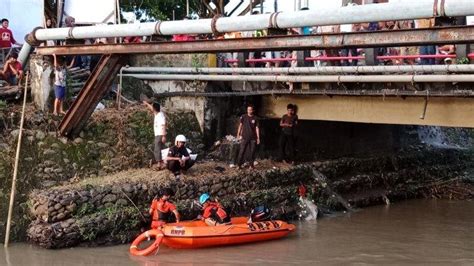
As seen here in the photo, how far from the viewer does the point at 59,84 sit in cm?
1747

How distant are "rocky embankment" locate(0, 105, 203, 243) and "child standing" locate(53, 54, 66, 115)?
53cm

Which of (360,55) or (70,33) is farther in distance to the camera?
(360,55)

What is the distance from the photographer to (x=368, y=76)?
16281 mm

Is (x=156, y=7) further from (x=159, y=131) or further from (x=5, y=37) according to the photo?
(x=159, y=131)

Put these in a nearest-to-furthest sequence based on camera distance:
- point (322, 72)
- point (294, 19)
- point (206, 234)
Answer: point (294, 19) → point (206, 234) → point (322, 72)

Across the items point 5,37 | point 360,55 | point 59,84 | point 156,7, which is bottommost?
point 59,84

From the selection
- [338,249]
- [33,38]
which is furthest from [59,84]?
[338,249]

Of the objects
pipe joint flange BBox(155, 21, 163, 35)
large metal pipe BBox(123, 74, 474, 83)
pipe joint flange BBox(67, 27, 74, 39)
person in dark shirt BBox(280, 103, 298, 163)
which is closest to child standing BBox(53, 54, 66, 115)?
pipe joint flange BBox(67, 27, 74, 39)

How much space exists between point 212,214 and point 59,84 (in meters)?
5.54

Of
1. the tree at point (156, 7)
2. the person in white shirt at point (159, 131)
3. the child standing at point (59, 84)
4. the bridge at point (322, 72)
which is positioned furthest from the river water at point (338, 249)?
the tree at point (156, 7)

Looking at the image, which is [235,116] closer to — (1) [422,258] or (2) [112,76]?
(2) [112,76]

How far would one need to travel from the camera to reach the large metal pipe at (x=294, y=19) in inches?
419

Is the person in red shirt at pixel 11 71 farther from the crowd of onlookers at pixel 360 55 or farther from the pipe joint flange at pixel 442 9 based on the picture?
the pipe joint flange at pixel 442 9

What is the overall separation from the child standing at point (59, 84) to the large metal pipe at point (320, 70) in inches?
122
